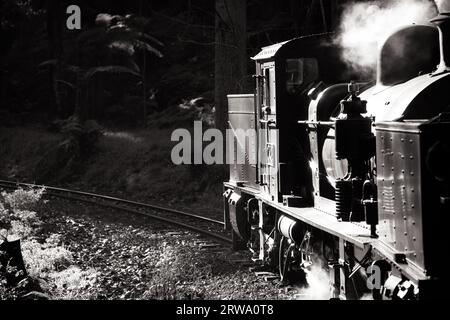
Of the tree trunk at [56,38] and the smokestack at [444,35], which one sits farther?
the tree trunk at [56,38]

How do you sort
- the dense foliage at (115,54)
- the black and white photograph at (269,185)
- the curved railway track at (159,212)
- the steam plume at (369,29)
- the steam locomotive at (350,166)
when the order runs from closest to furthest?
the steam locomotive at (350,166)
the black and white photograph at (269,185)
the steam plume at (369,29)
the curved railway track at (159,212)
the dense foliage at (115,54)

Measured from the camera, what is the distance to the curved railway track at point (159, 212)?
1274cm

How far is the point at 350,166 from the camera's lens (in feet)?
22.3

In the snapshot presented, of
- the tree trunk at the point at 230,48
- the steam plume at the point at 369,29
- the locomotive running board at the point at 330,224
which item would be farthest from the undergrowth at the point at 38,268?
the tree trunk at the point at 230,48

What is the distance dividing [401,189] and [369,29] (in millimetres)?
3746

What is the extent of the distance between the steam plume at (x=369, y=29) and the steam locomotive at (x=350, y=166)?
0.22 metres

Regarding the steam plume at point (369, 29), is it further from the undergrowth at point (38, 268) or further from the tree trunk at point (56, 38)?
the tree trunk at point (56, 38)

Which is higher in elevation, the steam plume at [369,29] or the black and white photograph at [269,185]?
the steam plume at [369,29]

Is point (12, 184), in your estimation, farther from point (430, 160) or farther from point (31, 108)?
point (430, 160)

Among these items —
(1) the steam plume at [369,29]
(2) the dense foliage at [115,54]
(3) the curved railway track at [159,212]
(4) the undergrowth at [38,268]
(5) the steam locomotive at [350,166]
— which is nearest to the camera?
(5) the steam locomotive at [350,166]

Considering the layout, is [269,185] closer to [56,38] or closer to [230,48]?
[230,48]

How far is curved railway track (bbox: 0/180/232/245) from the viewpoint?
12742 mm

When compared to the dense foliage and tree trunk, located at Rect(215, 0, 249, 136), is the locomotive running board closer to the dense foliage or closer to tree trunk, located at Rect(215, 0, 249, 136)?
tree trunk, located at Rect(215, 0, 249, 136)
